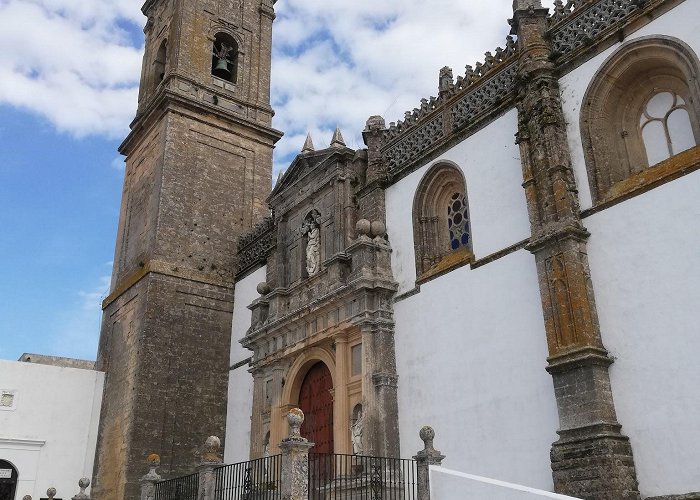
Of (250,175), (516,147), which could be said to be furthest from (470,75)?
(250,175)

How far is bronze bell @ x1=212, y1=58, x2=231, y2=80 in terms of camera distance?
20016 mm

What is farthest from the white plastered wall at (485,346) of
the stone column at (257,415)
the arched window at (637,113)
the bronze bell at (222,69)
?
the bronze bell at (222,69)

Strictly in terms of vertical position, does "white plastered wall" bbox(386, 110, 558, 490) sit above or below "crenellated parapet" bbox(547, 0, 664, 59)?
below

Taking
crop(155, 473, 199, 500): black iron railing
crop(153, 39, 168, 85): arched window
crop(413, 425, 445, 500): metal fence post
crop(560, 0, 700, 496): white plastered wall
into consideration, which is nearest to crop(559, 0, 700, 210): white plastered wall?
crop(560, 0, 700, 496): white plastered wall

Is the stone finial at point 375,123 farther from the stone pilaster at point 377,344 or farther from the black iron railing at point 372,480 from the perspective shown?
the black iron railing at point 372,480

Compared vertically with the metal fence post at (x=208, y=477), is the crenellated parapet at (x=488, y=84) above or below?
above

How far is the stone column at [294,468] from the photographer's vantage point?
8562 mm

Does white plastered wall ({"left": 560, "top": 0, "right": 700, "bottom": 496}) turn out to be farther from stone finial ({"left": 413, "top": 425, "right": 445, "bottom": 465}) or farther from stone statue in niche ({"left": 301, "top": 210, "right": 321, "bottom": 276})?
stone statue in niche ({"left": 301, "top": 210, "right": 321, "bottom": 276})

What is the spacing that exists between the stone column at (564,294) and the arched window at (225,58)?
35.9 ft

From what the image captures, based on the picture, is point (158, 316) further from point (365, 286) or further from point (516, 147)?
point (516, 147)

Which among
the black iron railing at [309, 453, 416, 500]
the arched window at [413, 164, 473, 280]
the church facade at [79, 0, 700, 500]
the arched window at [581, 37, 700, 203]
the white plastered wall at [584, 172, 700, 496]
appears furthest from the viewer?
the arched window at [413, 164, 473, 280]

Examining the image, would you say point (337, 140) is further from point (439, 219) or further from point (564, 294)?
point (564, 294)

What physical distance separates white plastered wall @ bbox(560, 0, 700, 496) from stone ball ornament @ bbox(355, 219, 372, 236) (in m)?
4.55

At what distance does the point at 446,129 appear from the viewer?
12.6 m
